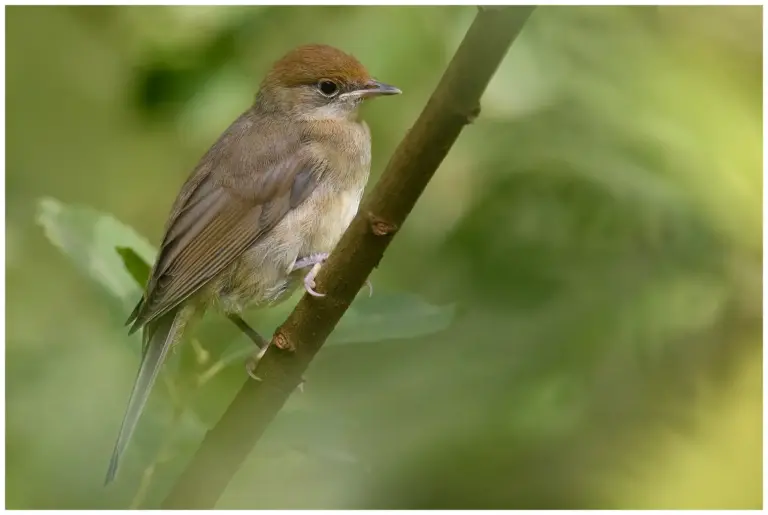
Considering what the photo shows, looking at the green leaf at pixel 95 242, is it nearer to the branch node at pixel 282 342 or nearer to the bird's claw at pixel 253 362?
the bird's claw at pixel 253 362

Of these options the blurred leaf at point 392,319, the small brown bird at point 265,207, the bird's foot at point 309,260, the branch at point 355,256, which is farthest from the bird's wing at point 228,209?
the branch at point 355,256

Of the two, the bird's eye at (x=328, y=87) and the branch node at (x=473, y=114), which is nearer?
the branch node at (x=473, y=114)

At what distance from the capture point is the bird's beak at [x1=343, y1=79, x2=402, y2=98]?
11.3 feet

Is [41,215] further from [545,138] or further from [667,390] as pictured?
[667,390]

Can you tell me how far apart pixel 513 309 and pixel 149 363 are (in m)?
1.13

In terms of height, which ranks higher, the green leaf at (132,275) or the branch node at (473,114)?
the branch node at (473,114)

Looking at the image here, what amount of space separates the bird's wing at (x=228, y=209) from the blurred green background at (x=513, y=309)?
22 cm

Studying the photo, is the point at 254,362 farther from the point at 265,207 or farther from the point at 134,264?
the point at 265,207

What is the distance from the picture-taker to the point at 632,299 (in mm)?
3008

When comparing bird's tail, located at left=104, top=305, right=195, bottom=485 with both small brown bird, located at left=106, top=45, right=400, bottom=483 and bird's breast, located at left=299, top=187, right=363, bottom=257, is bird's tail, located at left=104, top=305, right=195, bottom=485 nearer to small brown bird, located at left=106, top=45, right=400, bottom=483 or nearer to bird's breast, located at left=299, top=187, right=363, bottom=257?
small brown bird, located at left=106, top=45, right=400, bottom=483

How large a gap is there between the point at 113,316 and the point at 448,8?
140cm

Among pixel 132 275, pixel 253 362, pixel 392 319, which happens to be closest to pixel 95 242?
pixel 132 275

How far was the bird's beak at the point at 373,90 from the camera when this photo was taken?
3.43 metres

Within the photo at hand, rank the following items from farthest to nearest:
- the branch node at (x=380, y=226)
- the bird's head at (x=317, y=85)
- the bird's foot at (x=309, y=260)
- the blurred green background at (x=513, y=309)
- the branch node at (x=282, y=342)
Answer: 1. the bird's head at (x=317, y=85)
2. the bird's foot at (x=309, y=260)
3. the blurred green background at (x=513, y=309)
4. the branch node at (x=282, y=342)
5. the branch node at (x=380, y=226)
